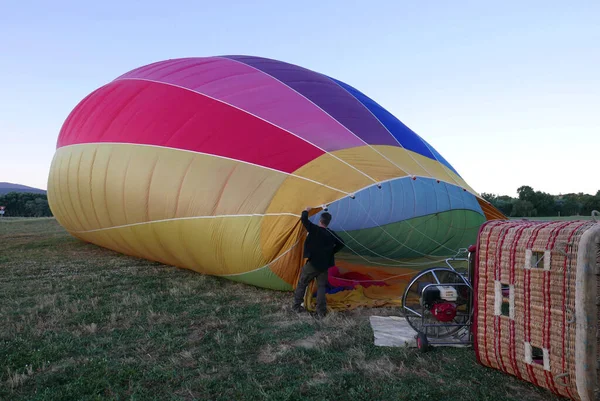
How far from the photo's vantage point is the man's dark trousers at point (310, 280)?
4.45 metres

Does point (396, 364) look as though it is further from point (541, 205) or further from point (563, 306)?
point (541, 205)

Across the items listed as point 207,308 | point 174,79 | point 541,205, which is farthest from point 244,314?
point 541,205

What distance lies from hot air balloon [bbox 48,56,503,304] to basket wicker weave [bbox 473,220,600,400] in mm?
1892

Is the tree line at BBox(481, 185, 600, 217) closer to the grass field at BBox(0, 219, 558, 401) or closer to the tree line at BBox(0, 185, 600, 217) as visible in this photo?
the tree line at BBox(0, 185, 600, 217)

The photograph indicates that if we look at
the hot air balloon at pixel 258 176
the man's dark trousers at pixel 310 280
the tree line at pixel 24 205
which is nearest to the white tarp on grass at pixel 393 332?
the man's dark trousers at pixel 310 280

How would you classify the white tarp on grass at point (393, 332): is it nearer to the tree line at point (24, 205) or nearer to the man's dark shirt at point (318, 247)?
the man's dark shirt at point (318, 247)

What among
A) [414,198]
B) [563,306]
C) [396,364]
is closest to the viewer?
[563,306]

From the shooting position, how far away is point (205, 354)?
3.37 metres

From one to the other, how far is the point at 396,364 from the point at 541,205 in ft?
135

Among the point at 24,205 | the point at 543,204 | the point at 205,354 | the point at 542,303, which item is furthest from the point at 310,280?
the point at 543,204

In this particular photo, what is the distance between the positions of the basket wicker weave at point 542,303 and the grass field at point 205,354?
196 mm

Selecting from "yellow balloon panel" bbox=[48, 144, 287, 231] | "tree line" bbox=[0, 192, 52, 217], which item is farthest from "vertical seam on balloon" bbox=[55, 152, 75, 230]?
"tree line" bbox=[0, 192, 52, 217]

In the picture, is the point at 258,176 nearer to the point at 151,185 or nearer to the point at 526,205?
the point at 151,185

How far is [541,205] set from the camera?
130 feet
